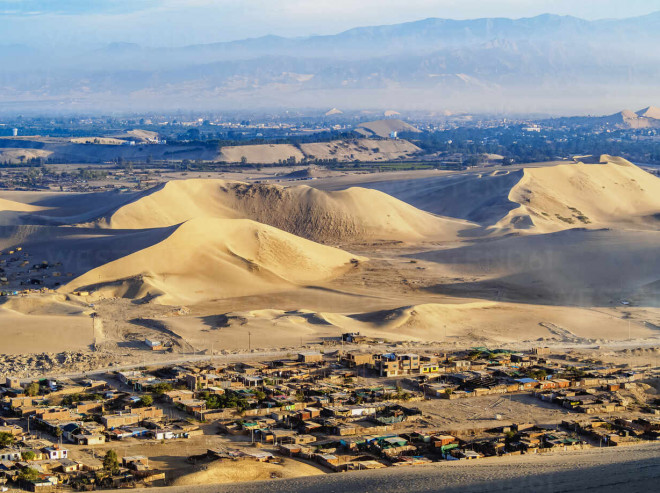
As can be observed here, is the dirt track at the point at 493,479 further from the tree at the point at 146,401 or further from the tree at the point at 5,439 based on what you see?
the tree at the point at 146,401

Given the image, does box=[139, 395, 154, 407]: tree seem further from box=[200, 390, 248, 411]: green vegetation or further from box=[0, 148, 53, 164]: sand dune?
box=[0, 148, 53, 164]: sand dune

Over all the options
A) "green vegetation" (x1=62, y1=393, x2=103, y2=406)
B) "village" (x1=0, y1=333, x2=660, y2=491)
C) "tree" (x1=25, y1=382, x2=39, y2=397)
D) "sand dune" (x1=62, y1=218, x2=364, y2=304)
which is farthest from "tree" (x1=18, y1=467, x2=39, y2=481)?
"sand dune" (x1=62, y1=218, x2=364, y2=304)

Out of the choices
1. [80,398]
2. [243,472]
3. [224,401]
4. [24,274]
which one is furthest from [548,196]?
[243,472]

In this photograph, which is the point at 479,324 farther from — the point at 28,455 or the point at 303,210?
the point at 303,210

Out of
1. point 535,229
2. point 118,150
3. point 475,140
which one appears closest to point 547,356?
point 535,229

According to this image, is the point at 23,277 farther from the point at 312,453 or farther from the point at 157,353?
the point at 312,453

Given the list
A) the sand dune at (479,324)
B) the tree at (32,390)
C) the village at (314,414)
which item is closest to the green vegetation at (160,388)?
the village at (314,414)
